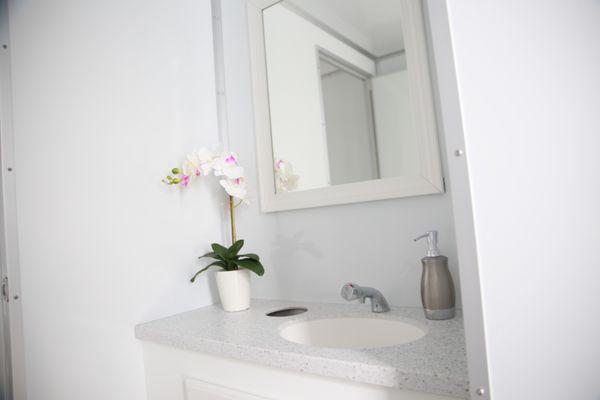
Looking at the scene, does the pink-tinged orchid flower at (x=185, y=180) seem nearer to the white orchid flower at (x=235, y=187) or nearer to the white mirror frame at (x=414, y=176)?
the white orchid flower at (x=235, y=187)

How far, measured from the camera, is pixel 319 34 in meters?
1.29

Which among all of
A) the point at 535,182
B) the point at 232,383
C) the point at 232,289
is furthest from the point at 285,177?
the point at 535,182

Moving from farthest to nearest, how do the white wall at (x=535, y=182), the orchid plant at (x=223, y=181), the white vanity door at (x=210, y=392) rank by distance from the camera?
the orchid plant at (x=223, y=181)
the white vanity door at (x=210, y=392)
the white wall at (x=535, y=182)

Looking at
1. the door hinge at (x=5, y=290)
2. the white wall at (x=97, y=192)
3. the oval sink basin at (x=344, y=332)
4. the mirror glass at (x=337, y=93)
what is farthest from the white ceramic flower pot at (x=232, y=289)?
the door hinge at (x=5, y=290)

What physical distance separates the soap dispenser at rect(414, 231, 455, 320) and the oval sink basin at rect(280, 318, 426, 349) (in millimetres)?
136

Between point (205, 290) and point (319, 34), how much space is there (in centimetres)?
98

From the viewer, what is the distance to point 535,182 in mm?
483

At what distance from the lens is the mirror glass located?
1.11m

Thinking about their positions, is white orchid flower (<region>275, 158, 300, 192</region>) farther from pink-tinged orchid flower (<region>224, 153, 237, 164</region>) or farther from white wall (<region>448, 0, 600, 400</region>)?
white wall (<region>448, 0, 600, 400</region>)

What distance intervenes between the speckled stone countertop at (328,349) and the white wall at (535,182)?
5.8 inches

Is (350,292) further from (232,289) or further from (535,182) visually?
(535,182)

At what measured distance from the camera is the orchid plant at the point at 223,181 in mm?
1222

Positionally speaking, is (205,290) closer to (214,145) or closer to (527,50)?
(214,145)

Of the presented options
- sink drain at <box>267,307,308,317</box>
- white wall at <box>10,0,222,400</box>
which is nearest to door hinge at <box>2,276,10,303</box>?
white wall at <box>10,0,222,400</box>
